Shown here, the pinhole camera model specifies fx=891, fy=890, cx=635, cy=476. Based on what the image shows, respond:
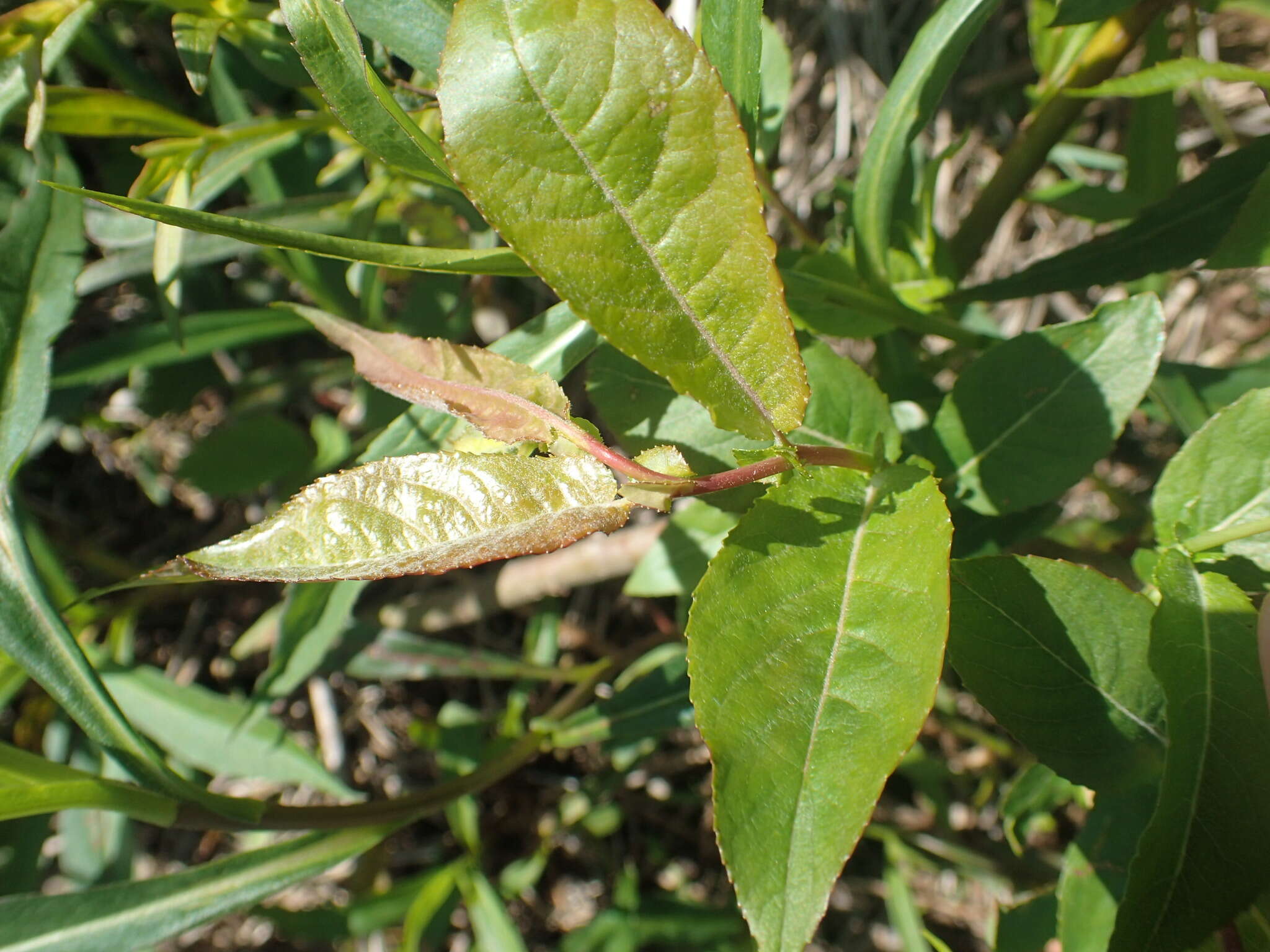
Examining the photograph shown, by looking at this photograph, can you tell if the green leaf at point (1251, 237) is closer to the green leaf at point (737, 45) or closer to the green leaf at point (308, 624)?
the green leaf at point (737, 45)

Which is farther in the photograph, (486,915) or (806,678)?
(486,915)

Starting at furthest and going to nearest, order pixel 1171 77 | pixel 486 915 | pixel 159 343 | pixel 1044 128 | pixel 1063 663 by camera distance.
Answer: pixel 486 915
pixel 159 343
pixel 1044 128
pixel 1171 77
pixel 1063 663

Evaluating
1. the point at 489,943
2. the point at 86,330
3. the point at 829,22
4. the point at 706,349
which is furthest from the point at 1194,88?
the point at 86,330

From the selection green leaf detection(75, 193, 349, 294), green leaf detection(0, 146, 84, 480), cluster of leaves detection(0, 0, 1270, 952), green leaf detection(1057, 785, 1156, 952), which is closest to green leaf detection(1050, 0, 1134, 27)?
cluster of leaves detection(0, 0, 1270, 952)

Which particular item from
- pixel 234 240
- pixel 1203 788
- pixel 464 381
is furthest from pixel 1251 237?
pixel 234 240

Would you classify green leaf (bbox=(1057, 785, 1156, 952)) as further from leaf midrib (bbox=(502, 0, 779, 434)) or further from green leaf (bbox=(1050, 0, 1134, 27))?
green leaf (bbox=(1050, 0, 1134, 27))

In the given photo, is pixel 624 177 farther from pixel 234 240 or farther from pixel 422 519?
pixel 234 240
